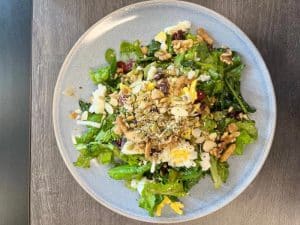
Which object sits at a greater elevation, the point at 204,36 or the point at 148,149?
the point at 204,36

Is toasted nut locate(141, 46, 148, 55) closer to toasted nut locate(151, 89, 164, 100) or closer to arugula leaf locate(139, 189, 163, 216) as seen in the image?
toasted nut locate(151, 89, 164, 100)

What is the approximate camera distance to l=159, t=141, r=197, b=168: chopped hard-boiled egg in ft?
2.86

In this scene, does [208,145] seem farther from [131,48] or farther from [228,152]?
[131,48]

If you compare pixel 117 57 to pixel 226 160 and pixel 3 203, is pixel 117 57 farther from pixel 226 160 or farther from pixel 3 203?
pixel 3 203

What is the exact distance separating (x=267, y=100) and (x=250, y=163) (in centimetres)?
12

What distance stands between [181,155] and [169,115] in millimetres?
75

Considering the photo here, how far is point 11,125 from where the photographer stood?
3.55 ft

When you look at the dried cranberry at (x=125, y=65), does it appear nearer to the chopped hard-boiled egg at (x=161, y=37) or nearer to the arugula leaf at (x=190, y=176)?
the chopped hard-boiled egg at (x=161, y=37)

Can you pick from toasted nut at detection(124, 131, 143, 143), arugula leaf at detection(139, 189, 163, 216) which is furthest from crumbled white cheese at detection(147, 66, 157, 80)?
arugula leaf at detection(139, 189, 163, 216)

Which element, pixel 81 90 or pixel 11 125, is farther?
pixel 11 125

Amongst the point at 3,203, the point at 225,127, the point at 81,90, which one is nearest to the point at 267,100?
the point at 225,127

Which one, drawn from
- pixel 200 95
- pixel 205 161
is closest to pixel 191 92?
pixel 200 95

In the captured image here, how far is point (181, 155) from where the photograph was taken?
2.86 feet

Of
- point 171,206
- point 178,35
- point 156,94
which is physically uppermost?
point 178,35
